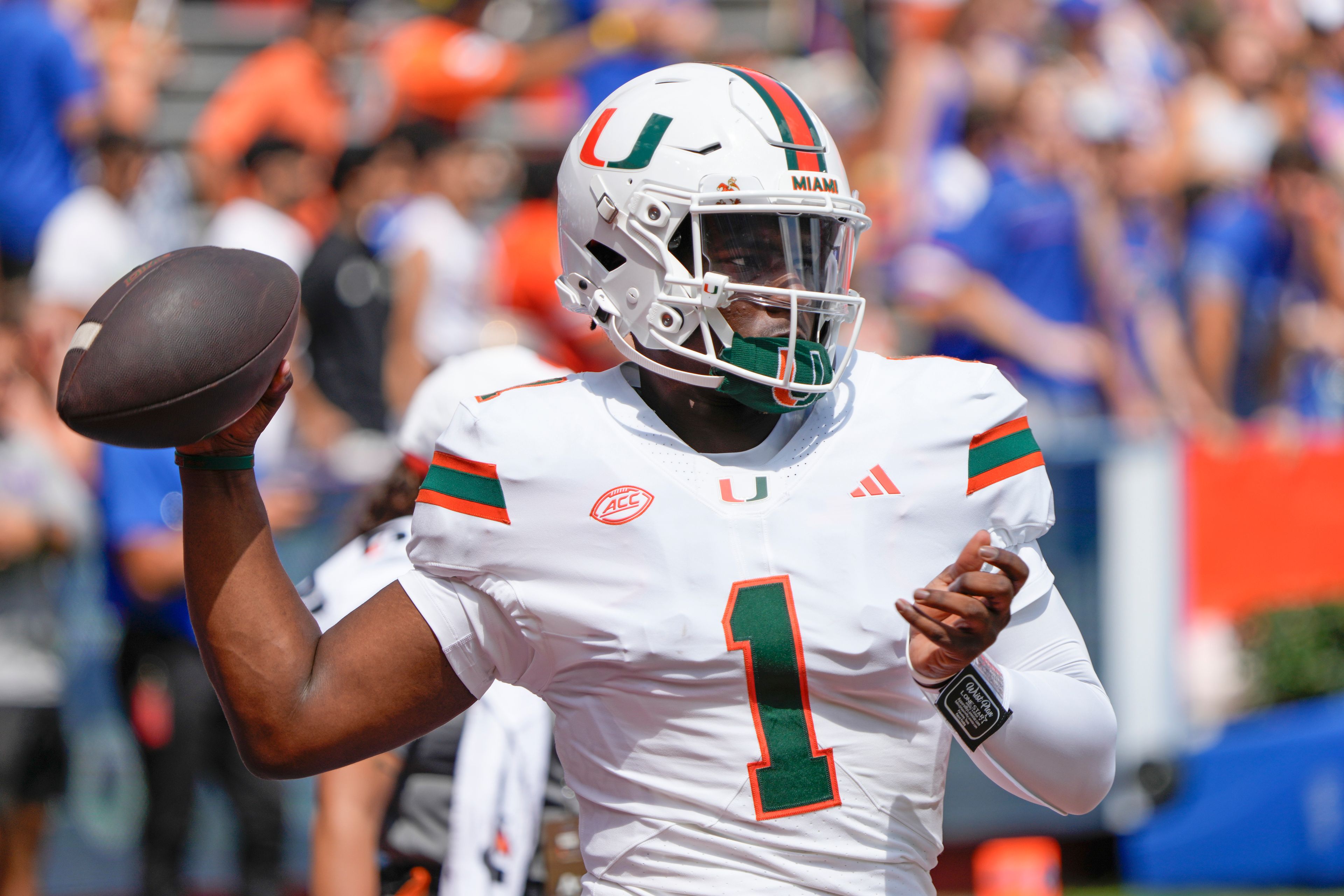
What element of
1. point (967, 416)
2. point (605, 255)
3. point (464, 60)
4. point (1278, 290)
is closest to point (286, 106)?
point (464, 60)

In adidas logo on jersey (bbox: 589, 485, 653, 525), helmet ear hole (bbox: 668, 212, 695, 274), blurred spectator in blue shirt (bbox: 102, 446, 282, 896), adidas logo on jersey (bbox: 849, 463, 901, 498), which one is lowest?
blurred spectator in blue shirt (bbox: 102, 446, 282, 896)

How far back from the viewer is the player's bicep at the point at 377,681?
201cm

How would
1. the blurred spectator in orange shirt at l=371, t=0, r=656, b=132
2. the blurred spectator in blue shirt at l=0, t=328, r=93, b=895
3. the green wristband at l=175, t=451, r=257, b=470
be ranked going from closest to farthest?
the green wristband at l=175, t=451, r=257, b=470, the blurred spectator in blue shirt at l=0, t=328, r=93, b=895, the blurred spectator in orange shirt at l=371, t=0, r=656, b=132

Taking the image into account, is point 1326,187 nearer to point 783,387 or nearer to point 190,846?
point 190,846

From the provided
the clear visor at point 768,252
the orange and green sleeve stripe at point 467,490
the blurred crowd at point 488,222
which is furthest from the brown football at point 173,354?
the blurred crowd at point 488,222

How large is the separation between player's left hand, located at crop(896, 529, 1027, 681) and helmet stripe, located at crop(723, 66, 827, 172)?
0.58 metres

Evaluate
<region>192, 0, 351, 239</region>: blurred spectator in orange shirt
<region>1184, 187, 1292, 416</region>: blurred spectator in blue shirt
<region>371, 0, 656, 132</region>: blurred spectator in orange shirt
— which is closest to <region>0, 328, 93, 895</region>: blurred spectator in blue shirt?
<region>192, 0, 351, 239</region>: blurred spectator in orange shirt

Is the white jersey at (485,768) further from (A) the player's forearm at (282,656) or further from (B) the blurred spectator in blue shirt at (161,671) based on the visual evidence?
(B) the blurred spectator in blue shirt at (161,671)

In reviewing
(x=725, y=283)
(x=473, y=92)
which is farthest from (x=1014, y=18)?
(x=725, y=283)

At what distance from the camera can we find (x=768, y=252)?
2.12 meters

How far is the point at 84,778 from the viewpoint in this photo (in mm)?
5332

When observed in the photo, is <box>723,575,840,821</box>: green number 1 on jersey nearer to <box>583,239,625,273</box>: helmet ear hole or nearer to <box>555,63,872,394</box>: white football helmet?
<box>555,63,872,394</box>: white football helmet

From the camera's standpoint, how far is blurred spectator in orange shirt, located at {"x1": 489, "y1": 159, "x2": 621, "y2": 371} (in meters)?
5.33

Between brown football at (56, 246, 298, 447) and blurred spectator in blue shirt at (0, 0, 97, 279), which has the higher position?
brown football at (56, 246, 298, 447)
